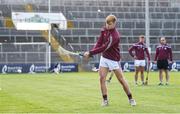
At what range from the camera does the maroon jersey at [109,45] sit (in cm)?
1257

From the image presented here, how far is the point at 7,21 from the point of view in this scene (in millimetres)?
51531

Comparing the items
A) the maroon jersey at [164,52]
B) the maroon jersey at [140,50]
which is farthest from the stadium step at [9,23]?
the maroon jersey at [164,52]

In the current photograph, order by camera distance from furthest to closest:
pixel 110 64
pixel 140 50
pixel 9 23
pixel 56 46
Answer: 1. pixel 9 23
2. pixel 56 46
3. pixel 140 50
4. pixel 110 64

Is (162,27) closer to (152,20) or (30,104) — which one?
(152,20)

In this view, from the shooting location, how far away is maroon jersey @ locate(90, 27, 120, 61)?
12.6m

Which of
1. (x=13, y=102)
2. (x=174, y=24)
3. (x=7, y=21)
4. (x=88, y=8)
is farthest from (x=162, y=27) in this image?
(x=13, y=102)

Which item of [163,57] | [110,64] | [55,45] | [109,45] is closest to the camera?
[109,45]

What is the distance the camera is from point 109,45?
495 inches

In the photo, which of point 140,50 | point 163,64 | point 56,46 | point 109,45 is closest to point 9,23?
point 56,46

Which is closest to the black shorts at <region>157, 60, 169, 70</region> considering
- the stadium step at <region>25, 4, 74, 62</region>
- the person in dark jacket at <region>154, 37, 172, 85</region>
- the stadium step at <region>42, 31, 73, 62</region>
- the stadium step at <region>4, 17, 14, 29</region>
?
the person in dark jacket at <region>154, 37, 172, 85</region>

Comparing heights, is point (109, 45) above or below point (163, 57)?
above

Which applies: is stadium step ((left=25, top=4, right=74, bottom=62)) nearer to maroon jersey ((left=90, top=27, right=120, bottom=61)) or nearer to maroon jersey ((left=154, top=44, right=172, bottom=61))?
maroon jersey ((left=154, top=44, right=172, bottom=61))

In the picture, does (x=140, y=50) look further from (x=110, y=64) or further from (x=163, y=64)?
(x=110, y=64)

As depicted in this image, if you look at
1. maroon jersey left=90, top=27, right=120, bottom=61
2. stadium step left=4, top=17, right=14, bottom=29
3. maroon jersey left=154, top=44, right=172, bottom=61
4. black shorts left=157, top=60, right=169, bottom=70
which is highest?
stadium step left=4, top=17, right=14, bottom=29
